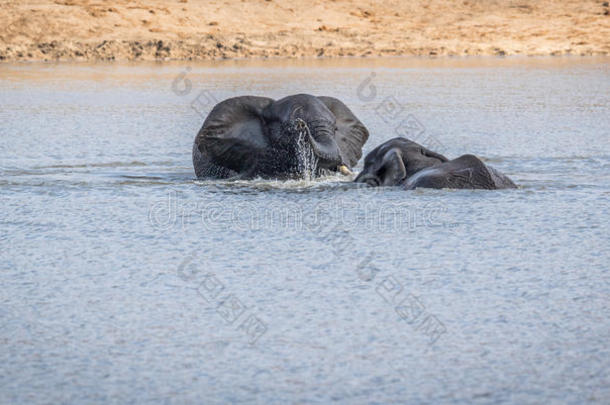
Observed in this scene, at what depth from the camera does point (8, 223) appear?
7914 millimetres

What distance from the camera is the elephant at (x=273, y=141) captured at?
9.77 metres

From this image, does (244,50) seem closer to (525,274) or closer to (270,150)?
(270,150)

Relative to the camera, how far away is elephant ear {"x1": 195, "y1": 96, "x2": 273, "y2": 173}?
1033 cm

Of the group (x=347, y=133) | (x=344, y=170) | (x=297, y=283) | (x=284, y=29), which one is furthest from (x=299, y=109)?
(x=284, y=29)

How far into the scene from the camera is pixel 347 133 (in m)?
10.9

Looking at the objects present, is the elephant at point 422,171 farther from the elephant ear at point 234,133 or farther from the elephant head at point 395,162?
the elephant ear at point 234,133

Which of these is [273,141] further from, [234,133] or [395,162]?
[395,162]

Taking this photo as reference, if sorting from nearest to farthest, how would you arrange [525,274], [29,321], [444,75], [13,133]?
[29,321] → [525,274] → [13,133] → [444,75]

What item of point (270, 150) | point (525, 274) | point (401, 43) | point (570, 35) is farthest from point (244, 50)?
point (525, 274)

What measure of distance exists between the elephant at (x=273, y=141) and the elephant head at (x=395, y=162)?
397 mm

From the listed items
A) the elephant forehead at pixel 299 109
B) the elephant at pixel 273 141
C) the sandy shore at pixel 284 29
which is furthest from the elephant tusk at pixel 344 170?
the sandy shore at pixel 284 29

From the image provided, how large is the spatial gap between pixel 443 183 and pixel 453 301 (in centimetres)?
337

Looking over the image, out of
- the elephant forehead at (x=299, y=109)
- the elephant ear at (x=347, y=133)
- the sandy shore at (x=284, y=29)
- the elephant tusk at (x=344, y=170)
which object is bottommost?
the sandy shore at (x=284, y=29)

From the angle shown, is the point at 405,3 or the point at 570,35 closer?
the point at 570,35
